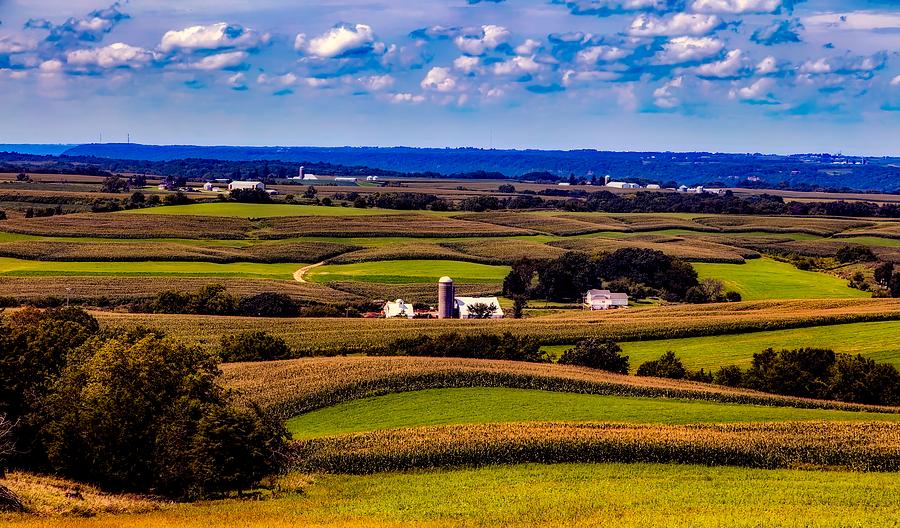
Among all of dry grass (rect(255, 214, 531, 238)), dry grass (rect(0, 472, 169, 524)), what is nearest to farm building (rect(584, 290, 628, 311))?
dry grass (rect(255, 214, 531, 238))

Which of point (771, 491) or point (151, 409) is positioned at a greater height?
point (151, 409)

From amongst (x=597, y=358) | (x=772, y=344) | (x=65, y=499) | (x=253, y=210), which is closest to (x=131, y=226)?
(x=253, y=210)

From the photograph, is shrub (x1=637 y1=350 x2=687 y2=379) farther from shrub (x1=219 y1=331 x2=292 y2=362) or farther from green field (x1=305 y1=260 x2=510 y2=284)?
green field (x1=305 y1=260 x2=510 y2=284)

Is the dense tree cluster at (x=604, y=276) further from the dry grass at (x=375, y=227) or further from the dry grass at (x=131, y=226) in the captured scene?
the dry grass at (x=131, y=226)

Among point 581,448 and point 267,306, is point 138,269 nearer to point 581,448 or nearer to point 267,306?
point 267,306

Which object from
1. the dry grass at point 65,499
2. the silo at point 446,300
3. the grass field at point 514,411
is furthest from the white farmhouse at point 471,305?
the dry grass at point 65,499

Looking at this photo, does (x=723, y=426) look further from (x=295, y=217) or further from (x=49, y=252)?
(x=295, y=217)

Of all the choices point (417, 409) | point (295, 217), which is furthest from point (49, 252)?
point (417, 409)
